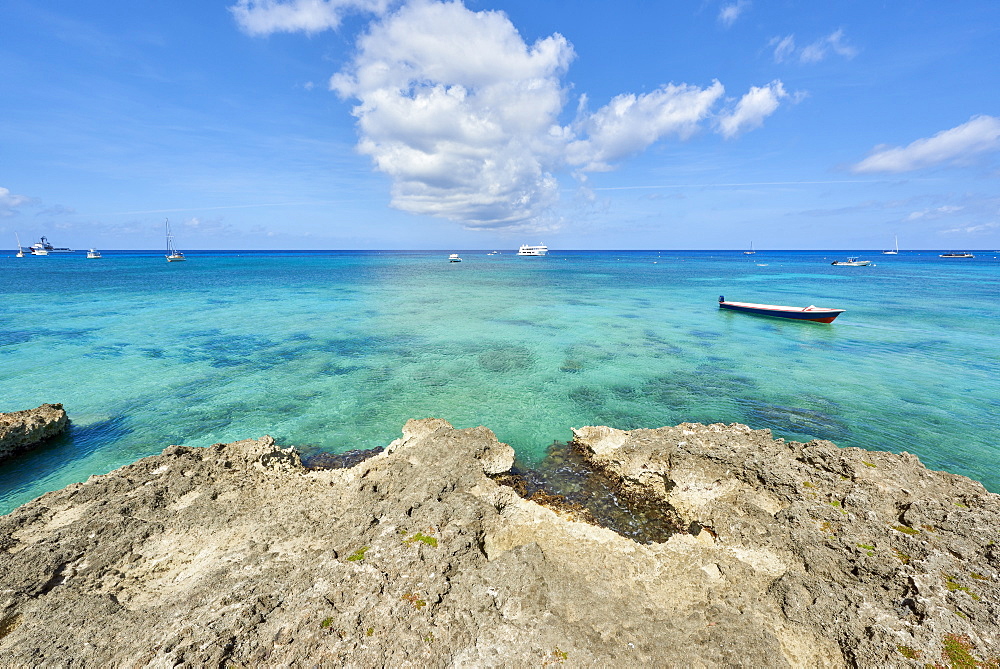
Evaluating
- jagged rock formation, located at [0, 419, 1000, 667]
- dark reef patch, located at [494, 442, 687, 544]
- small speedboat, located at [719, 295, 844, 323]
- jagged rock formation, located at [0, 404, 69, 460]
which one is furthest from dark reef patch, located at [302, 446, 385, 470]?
small speedboat, located at [719, 295, 844, 323]

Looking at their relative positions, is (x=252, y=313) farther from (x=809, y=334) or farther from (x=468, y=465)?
(x=809, y=334)

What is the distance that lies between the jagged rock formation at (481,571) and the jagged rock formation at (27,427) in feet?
20.5

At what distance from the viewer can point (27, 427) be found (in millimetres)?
12578

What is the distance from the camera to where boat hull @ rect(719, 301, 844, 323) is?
3259cm

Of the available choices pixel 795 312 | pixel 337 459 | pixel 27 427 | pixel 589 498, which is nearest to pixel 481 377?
pixel 337 459

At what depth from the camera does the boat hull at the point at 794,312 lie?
1283 inches

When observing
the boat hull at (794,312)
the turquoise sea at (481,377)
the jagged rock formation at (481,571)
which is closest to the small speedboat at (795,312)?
the boat hull at (794,312)

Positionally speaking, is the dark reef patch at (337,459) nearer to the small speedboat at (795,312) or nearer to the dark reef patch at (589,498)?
the dark reef patch at (589,498)

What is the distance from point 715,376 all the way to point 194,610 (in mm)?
21436

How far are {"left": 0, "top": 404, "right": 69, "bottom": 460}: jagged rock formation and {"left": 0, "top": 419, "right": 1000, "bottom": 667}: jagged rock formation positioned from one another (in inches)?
246

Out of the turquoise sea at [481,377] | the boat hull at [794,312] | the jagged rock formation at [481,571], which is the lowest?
the turquoise sea at [481,377]

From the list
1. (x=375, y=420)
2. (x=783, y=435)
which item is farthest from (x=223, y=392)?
(x=783, y=435)

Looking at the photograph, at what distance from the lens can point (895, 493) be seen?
28.0 feet

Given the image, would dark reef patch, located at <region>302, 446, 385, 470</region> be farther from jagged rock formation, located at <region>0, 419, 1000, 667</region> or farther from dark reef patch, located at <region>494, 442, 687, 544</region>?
dark reef patch, located at <region>494, 442, 687, 544</region>
